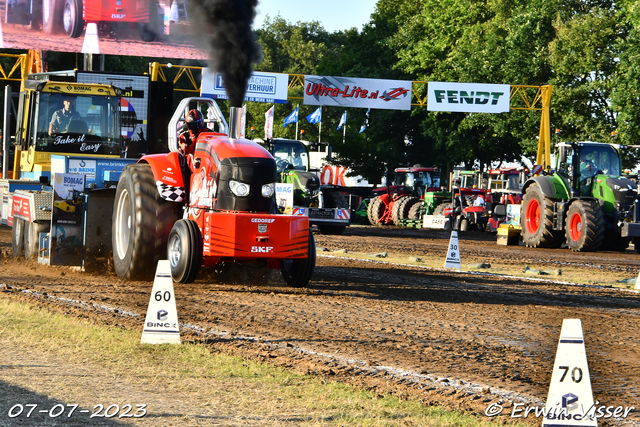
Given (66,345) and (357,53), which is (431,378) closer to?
(66,345)

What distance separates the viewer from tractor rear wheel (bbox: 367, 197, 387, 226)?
34531 millimetres

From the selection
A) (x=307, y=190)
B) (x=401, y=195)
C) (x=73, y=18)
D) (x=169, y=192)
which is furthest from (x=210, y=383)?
(x=401, y=195)

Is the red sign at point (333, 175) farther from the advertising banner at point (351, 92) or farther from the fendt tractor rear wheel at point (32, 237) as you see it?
the fendt tractor rear wheel at point (32, 237)

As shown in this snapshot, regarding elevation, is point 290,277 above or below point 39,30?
below

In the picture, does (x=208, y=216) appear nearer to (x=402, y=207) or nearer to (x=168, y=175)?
(x=168, y=175)

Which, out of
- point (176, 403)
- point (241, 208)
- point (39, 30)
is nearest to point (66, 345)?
point (176, 403)

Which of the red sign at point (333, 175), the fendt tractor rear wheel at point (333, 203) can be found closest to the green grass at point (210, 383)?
the fendt tractor rear wheel at point (333, 203)

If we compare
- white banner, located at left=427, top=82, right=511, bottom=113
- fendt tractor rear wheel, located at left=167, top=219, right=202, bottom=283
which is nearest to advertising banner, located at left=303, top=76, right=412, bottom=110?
white banner, located at left=427, top=82, right=511, bottom=113

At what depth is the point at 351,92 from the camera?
106 ft

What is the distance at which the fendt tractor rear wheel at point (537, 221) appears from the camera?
2234 cm

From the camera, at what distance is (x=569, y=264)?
18.0 metres

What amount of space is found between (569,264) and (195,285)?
31.5 feet

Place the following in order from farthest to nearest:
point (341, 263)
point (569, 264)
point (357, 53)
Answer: point (357, 53), point (569, 264), point (341, 263)

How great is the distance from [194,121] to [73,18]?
71.6 ft
